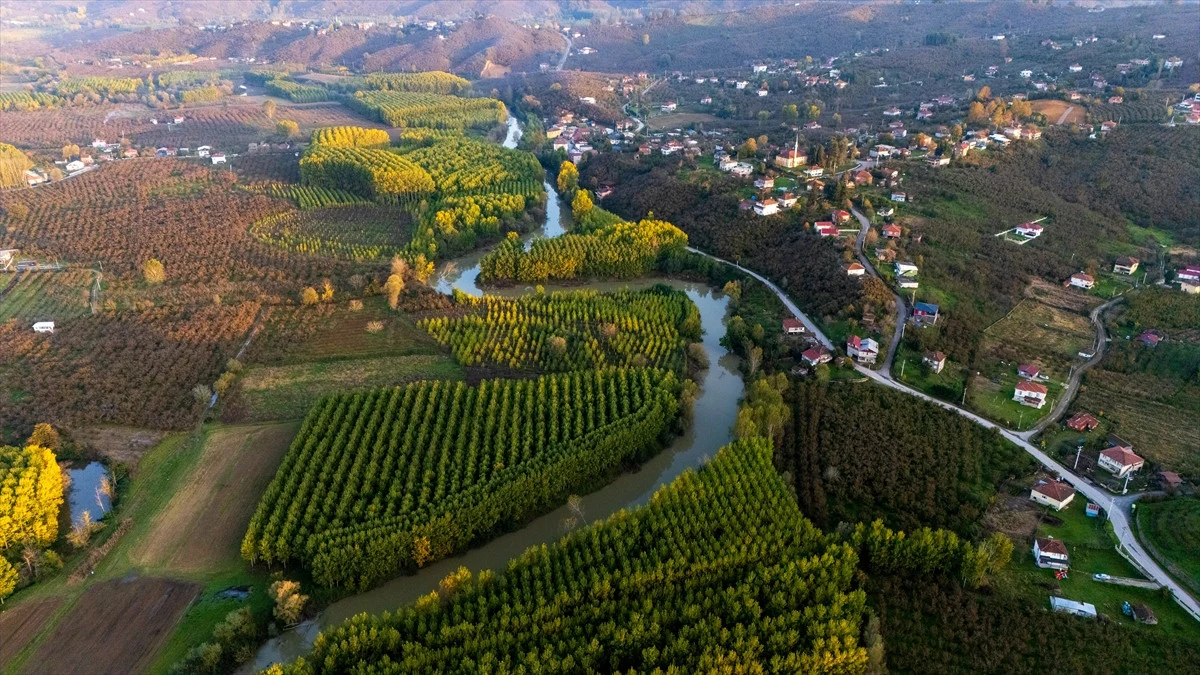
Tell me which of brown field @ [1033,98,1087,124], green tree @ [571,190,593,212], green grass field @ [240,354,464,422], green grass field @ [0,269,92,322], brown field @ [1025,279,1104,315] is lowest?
green grass field @ [240,354,464,422]

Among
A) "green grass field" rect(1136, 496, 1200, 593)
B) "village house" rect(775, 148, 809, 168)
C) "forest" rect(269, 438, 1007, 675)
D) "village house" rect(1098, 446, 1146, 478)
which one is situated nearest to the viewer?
"forest" rect(269, 438, 1007, 675)

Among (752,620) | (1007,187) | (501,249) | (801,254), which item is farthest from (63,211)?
(1007,187)

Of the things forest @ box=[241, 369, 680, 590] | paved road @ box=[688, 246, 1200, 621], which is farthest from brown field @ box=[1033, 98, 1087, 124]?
forest @ box=[241, 369, 680, 590]

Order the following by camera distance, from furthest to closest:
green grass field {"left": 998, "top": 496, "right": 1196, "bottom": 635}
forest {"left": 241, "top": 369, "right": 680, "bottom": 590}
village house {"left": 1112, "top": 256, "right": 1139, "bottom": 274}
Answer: village house {"left": 1112, "top": 256, "right": 1139, "bottom": 274} → forest {"left": 241, "top": 369, "right": 680, "bottom": 590} → green grass field {"left": 998, "top": 496, "right": 1196, "bottom": 635}

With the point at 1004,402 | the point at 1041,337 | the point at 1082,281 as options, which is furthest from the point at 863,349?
the point at 1082,281

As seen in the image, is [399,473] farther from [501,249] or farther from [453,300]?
[501,249]

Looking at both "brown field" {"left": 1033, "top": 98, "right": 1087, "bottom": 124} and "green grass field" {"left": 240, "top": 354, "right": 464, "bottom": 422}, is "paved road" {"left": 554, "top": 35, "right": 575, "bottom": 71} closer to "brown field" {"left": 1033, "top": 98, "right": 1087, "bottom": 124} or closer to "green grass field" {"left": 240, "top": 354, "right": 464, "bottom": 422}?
"brown field" {"left": 1033, "top": 98, "right": 1087, "bottom": 124}

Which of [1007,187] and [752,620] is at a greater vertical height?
[1007,187]
